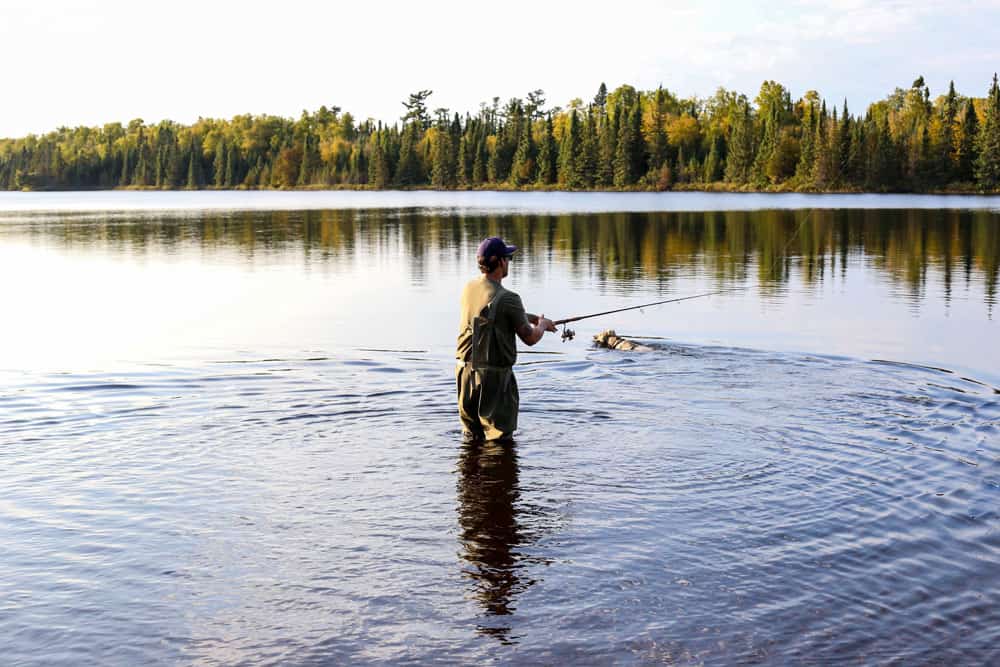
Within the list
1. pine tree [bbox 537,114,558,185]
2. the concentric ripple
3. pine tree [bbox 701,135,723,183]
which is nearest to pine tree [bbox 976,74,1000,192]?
pine tree [bbox 701,135,723,183]

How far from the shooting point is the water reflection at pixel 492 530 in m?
6.74

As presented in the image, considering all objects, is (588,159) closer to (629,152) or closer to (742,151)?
(629,152)

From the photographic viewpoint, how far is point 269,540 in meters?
7.76

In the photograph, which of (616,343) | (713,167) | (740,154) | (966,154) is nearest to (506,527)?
(616,343)

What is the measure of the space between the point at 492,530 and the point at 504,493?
901 mm

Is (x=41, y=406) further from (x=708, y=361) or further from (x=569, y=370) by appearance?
(x=708, y=361)

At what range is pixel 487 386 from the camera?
977cm

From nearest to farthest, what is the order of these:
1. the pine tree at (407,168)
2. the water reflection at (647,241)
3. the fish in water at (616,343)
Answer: the fish in water at (616,343)
the water reflection at (647,241)
the pine tree at (407,168)

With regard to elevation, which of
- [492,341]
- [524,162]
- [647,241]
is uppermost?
[524,162]

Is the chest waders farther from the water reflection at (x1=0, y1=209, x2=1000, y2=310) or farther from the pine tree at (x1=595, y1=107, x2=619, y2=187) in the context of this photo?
the pine tree at (x1=595, y1=107, x2=619, y2=187)

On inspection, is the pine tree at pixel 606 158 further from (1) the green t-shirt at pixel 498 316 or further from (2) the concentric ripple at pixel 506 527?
(1) the green t-shirt at pixel 498 316

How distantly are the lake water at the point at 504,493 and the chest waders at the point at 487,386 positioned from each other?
339 millimetres

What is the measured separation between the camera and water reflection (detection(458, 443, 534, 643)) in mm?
6738

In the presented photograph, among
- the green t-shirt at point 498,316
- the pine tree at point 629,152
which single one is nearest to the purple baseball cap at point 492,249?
the green t-shirt at point 498,316
